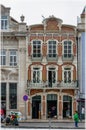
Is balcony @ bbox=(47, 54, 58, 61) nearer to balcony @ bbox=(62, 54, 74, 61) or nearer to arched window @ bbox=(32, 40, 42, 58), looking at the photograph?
balcony @ bbox=(62, 54, 74, 61)

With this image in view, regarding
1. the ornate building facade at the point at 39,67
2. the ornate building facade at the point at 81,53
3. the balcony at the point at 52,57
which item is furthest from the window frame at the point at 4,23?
the ornate building facade at the point at 81,53

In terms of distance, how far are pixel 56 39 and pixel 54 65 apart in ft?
8.97

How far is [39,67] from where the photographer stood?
49.2m

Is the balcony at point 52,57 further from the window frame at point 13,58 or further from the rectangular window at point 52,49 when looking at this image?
the window frame at point 13,58

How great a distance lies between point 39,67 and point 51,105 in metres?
4.17

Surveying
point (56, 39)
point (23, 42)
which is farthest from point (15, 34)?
point (56, 39)

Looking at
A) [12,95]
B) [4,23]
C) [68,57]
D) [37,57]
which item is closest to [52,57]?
[37,57]

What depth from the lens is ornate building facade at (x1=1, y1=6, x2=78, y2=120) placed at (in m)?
48.4

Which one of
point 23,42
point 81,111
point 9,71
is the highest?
point 23,42

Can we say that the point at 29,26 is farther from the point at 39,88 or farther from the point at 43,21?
the point at 39,88

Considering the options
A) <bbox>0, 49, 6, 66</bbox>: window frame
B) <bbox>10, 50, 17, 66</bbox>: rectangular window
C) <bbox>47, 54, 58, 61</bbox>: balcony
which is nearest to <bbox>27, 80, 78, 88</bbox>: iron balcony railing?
<bbox>47, 54, 58, 61</bbox>: balcony

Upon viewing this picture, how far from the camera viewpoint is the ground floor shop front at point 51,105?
158 feet

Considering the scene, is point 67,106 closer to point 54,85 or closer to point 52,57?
point 54,85

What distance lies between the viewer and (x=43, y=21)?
162 feet
